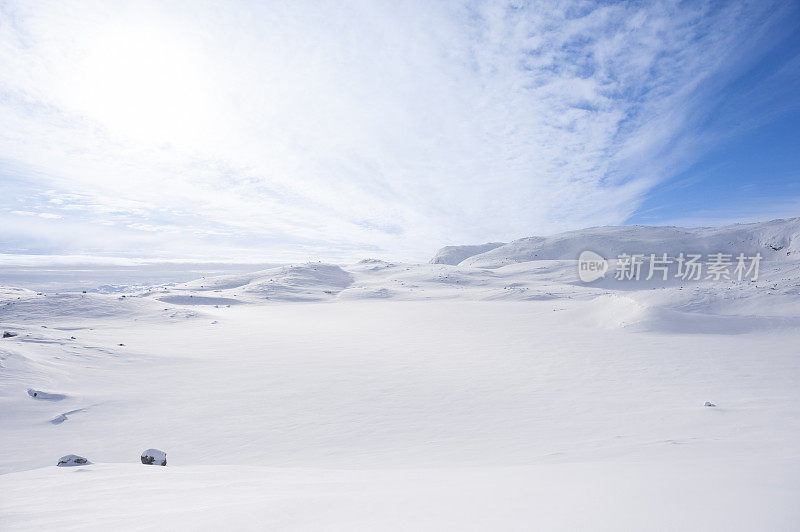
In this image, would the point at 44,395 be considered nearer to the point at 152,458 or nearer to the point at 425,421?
the point at 152,458

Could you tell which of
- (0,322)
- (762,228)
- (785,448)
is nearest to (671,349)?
(785,448)

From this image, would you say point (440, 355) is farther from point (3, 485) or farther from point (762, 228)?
point (762, 228)

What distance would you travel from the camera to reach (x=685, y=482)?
2.69 meters

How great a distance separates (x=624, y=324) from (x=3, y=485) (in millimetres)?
18661

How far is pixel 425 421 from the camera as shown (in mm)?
7023

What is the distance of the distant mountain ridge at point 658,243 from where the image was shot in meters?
53.2

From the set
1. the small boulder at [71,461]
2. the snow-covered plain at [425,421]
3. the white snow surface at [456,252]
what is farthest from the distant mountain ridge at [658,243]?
the small boulder at [71,461]

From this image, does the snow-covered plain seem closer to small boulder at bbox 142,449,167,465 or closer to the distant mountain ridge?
small boulder at bbox 142,449,167,465

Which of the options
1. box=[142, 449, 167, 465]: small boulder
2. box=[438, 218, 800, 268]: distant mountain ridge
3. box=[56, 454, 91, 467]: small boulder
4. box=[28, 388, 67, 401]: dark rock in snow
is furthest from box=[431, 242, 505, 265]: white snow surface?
box=[56, 454, 91, 467]: small boulder

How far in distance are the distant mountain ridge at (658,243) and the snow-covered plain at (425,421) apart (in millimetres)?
47637

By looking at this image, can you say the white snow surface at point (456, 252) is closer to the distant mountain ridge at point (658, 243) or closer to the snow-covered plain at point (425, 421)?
the distant mountain ridge at point (658, 243)

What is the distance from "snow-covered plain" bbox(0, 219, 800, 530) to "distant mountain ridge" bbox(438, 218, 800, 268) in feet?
156

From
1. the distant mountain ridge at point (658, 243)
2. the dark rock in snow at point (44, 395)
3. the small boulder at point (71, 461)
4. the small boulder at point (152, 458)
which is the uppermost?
the distant mountain ridge at point (658, 243)

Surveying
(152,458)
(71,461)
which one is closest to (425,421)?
(152,458)
